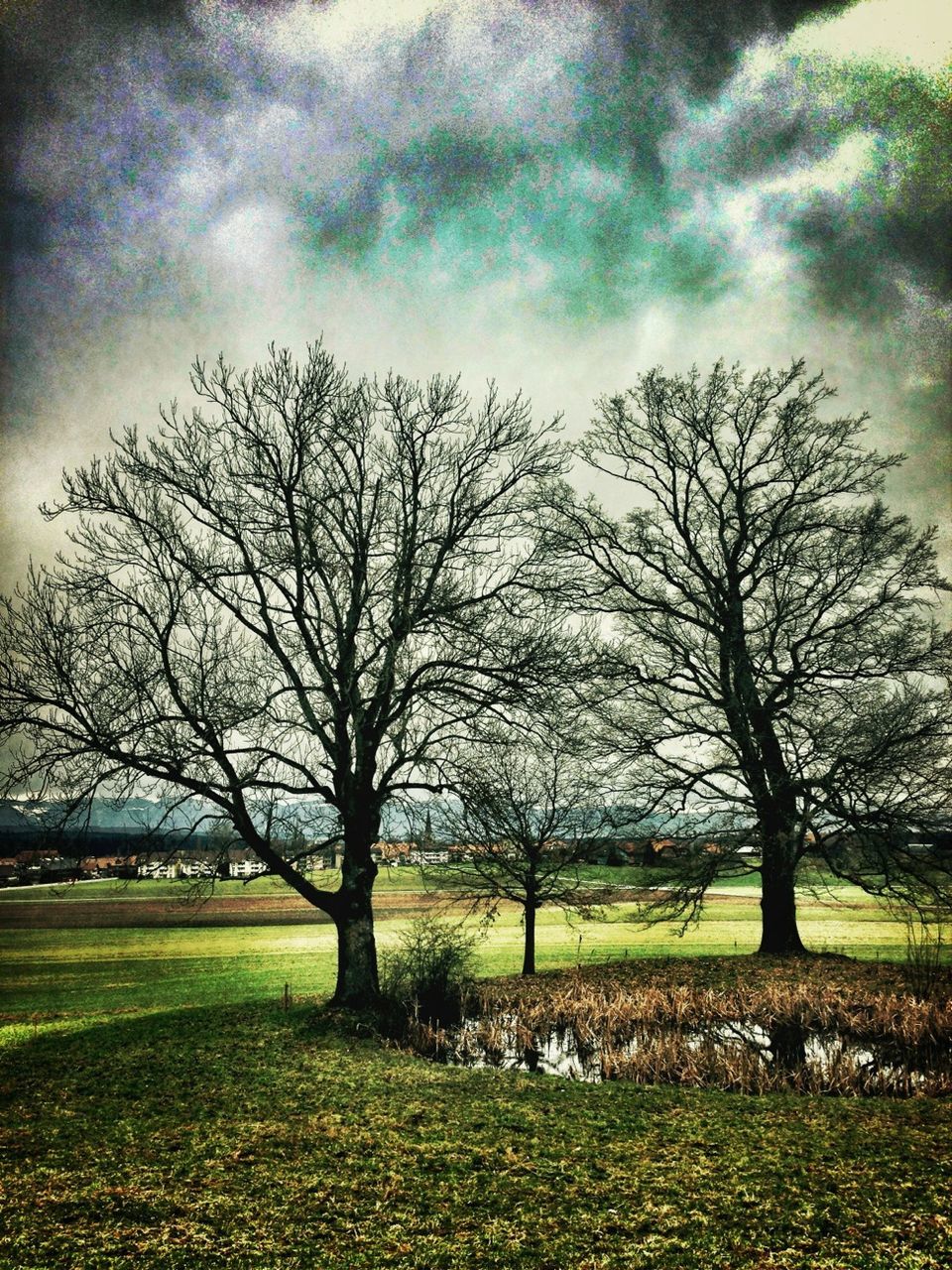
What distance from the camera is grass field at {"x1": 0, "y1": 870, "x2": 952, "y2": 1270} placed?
4.93 meters

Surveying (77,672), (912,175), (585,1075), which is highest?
(912,175)

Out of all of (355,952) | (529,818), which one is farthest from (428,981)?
(529,818)

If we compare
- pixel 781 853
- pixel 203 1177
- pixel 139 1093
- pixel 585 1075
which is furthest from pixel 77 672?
pixel 781 853

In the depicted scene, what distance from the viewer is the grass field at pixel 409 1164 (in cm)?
493

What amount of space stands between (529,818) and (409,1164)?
14.0 metres

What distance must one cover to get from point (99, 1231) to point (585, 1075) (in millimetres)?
7335

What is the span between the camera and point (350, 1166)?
643 centimetres

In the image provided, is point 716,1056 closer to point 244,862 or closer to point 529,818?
point 529,818

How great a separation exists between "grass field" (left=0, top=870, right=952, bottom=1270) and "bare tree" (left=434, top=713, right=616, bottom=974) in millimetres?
4236

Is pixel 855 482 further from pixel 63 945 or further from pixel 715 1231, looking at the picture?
pixel 63 945

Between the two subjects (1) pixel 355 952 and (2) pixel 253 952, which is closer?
(1) pixel 355 952

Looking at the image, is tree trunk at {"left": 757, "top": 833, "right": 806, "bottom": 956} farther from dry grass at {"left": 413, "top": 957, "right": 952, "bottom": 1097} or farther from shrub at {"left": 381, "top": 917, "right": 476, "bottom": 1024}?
shrub at {"left": 381, "top": 917, "right": 476, "bottom": 1024}

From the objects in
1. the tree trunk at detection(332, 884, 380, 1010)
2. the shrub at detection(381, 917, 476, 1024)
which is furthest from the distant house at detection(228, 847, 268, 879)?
A: the shrub at detection(381, 917, 476, 1024)

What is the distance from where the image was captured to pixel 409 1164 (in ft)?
21.3
